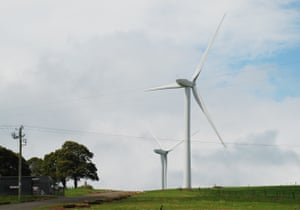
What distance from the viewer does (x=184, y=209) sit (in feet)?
149

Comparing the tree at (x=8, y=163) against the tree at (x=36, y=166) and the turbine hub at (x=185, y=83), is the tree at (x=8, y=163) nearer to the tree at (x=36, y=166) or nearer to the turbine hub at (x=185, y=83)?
the tree at (x=36, y=166)

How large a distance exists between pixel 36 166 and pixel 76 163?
78.1 feet

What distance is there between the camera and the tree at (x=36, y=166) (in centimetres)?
14290

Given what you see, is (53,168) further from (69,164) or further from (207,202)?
(207,202)

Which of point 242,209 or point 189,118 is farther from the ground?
point 189,118

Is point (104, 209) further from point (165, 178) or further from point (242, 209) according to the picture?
point (165, 178)

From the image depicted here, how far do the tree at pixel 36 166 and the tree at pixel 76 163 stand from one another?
1053 centimetres

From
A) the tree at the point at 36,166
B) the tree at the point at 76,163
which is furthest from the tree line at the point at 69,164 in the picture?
the tree at the point at 36,166

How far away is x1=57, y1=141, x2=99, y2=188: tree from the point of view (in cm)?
12988

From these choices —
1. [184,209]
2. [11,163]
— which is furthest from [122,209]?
[11,163]

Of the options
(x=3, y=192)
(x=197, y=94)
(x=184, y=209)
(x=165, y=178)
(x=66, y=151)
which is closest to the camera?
(x=184, y=209)

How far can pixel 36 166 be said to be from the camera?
151 meters

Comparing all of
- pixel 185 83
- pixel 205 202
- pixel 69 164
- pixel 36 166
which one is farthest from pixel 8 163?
pixel 205 202

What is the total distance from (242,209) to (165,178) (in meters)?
67.5
